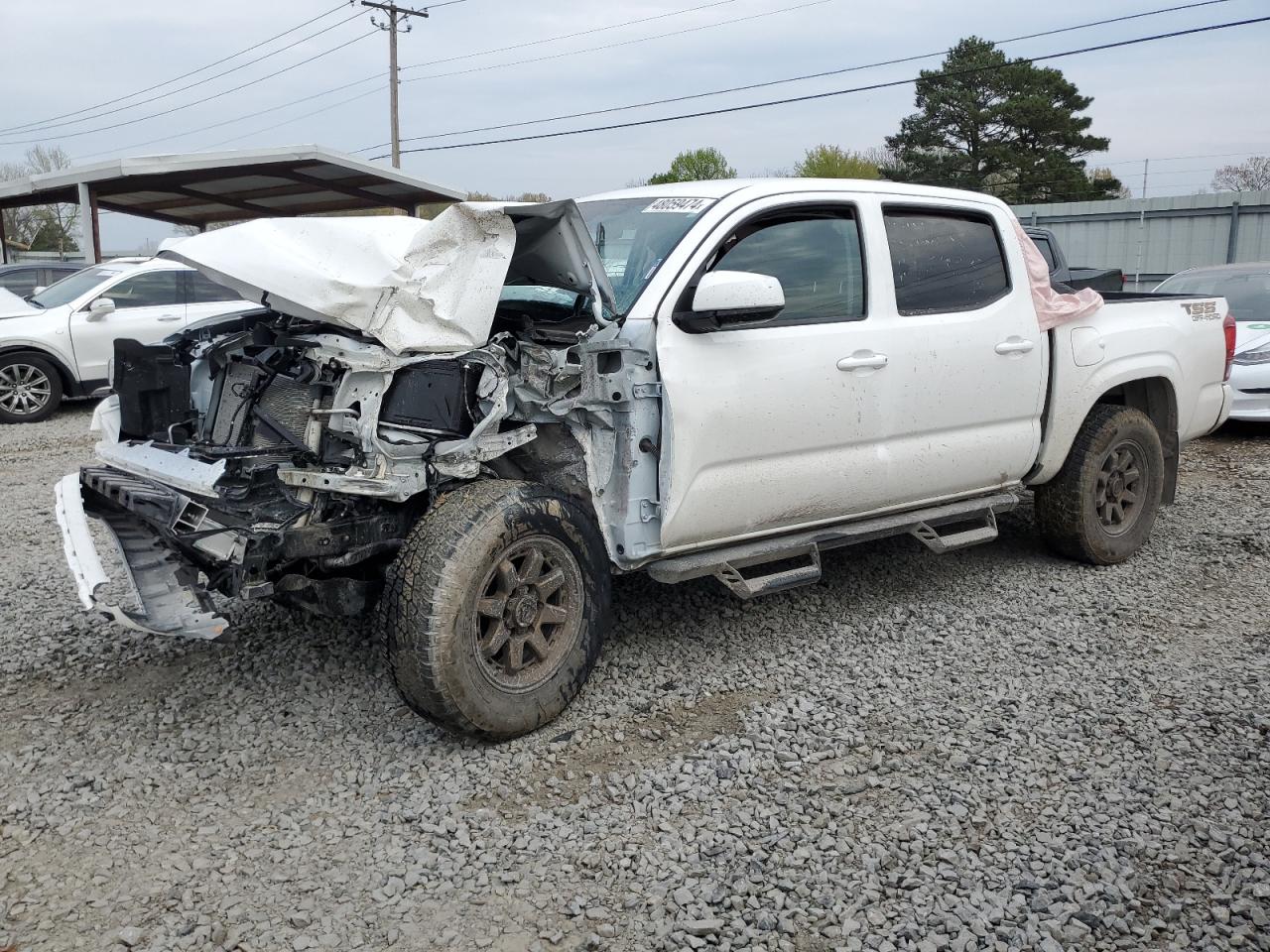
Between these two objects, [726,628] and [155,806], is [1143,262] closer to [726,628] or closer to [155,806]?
[726,628]

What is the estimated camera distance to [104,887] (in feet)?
9.77

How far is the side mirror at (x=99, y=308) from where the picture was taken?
10.6 metres

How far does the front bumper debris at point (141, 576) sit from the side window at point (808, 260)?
7.73 ft

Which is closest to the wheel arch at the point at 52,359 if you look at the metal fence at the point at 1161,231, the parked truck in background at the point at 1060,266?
the parked truck in background at the point at 1060,266

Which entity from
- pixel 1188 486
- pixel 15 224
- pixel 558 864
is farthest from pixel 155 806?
pixel 15 224

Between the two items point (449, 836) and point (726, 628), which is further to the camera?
point (726, 628)

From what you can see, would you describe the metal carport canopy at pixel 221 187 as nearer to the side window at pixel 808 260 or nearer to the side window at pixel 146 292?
the side window at pixel 146 292

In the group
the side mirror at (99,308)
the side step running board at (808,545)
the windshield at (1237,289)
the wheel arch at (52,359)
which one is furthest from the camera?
the side mirror at (99,308)

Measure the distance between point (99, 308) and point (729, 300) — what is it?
896 cm

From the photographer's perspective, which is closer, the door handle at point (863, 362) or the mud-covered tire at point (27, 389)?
the door handle at point (863, 362)

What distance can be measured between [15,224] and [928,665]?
5391 cm

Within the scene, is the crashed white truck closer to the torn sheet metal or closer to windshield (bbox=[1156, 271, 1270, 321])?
the torn sheet metal

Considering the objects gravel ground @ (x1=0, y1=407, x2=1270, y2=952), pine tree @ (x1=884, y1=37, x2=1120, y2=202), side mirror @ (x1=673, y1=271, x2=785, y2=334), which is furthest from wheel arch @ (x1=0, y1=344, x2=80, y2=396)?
pine tree @ (x1=884, y1=37, x2=1120, y2=202)

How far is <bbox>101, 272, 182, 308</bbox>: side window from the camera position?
11.0 m
